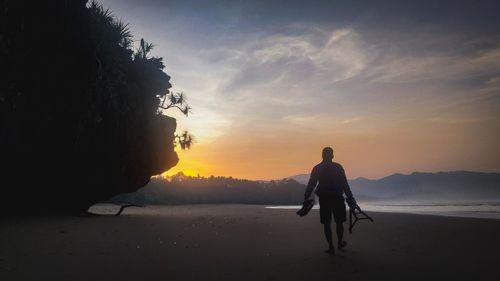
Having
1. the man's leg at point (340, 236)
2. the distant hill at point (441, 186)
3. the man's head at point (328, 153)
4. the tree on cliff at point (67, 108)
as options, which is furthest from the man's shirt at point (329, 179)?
the distant hill at point (441, 186)

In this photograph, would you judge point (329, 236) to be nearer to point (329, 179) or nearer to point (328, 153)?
point (329, 179)

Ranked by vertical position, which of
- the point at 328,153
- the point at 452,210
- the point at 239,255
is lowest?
the point at 239,255

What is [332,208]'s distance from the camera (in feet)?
27.5

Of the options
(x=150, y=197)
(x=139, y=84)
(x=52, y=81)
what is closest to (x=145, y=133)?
(x=139, y=84)

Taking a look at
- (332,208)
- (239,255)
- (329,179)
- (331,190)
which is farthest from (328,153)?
(239,255)

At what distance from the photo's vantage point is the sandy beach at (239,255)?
5.73m

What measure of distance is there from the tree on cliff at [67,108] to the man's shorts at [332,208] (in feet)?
33.2

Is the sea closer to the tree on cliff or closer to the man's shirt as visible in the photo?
the man's shirt

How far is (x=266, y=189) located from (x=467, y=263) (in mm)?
42375

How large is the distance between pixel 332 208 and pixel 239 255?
2388 millimetres

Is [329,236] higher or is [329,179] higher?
[329,179]

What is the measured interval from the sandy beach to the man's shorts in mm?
741

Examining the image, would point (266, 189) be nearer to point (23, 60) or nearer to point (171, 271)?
point (23, 60)

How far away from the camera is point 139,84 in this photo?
1909 cm
